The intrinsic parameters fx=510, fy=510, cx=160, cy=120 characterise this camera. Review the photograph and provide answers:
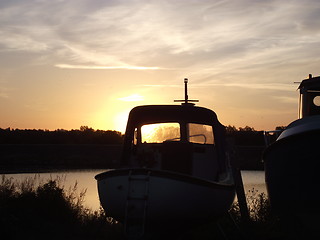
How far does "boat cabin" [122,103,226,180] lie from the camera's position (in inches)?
440

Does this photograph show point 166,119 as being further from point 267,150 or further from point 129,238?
point 129,238

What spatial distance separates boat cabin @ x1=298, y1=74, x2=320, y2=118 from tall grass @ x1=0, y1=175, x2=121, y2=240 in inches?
221

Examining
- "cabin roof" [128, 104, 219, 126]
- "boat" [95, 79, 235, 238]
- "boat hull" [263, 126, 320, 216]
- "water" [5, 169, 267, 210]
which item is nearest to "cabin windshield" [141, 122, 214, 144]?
"boat" [95, 79, 235, 238]

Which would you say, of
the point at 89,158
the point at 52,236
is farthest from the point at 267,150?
the point at 89,158

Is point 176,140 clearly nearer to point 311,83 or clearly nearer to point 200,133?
point 200,133

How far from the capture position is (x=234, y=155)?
484 inches

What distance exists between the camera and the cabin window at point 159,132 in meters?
11.9

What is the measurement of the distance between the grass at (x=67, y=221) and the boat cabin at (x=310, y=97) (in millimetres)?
2555

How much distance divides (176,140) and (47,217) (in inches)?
169

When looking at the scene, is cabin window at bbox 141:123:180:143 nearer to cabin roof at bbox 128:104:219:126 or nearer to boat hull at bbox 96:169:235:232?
cabin roof at bbox 128:104:219:126

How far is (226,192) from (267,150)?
173 cm

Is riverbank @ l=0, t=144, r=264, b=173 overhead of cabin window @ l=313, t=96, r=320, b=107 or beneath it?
beneath

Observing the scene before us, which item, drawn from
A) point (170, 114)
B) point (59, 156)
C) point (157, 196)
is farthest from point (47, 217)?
point (59, 156)

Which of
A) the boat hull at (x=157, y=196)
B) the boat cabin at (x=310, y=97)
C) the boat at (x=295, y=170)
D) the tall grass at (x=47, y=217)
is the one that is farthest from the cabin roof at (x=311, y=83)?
the tall grass at (x=47, y=217)
